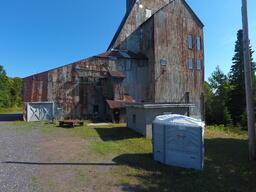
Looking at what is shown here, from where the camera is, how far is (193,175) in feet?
16.4

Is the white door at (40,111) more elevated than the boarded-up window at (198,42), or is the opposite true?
the boarded-up window at (198,42)

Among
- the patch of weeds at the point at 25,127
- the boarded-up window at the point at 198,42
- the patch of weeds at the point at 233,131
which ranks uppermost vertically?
the boarded-up window at the point at 198,42

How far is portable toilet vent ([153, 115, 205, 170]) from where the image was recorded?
17.7ft

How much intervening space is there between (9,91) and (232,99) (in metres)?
48.2

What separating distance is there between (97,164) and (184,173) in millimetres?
3112

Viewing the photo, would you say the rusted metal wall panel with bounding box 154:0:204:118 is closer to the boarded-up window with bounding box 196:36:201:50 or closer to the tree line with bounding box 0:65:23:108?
the boarded-up window with bounding box 196:36:201:50

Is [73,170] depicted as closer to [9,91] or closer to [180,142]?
[180,142]

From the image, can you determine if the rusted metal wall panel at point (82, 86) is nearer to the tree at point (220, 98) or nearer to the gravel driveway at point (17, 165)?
the gravel driveway at point (17, 165)

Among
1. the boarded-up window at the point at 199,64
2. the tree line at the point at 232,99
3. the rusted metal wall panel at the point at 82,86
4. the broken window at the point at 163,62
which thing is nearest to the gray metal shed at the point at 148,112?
the rusted metal wall panel at the point at 82,86

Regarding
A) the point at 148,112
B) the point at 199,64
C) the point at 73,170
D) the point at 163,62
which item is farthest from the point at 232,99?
the point at 73,170

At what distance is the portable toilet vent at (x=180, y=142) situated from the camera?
5395 mm

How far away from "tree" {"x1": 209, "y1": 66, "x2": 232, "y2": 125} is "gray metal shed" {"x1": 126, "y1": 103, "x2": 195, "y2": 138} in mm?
16507

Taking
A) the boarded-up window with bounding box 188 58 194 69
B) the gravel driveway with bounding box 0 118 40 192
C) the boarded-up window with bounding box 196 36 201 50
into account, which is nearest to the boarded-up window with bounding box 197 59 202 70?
the boarded-up window with bounding box 188 58 194 69

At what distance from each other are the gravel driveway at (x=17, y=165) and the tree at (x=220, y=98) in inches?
1004
